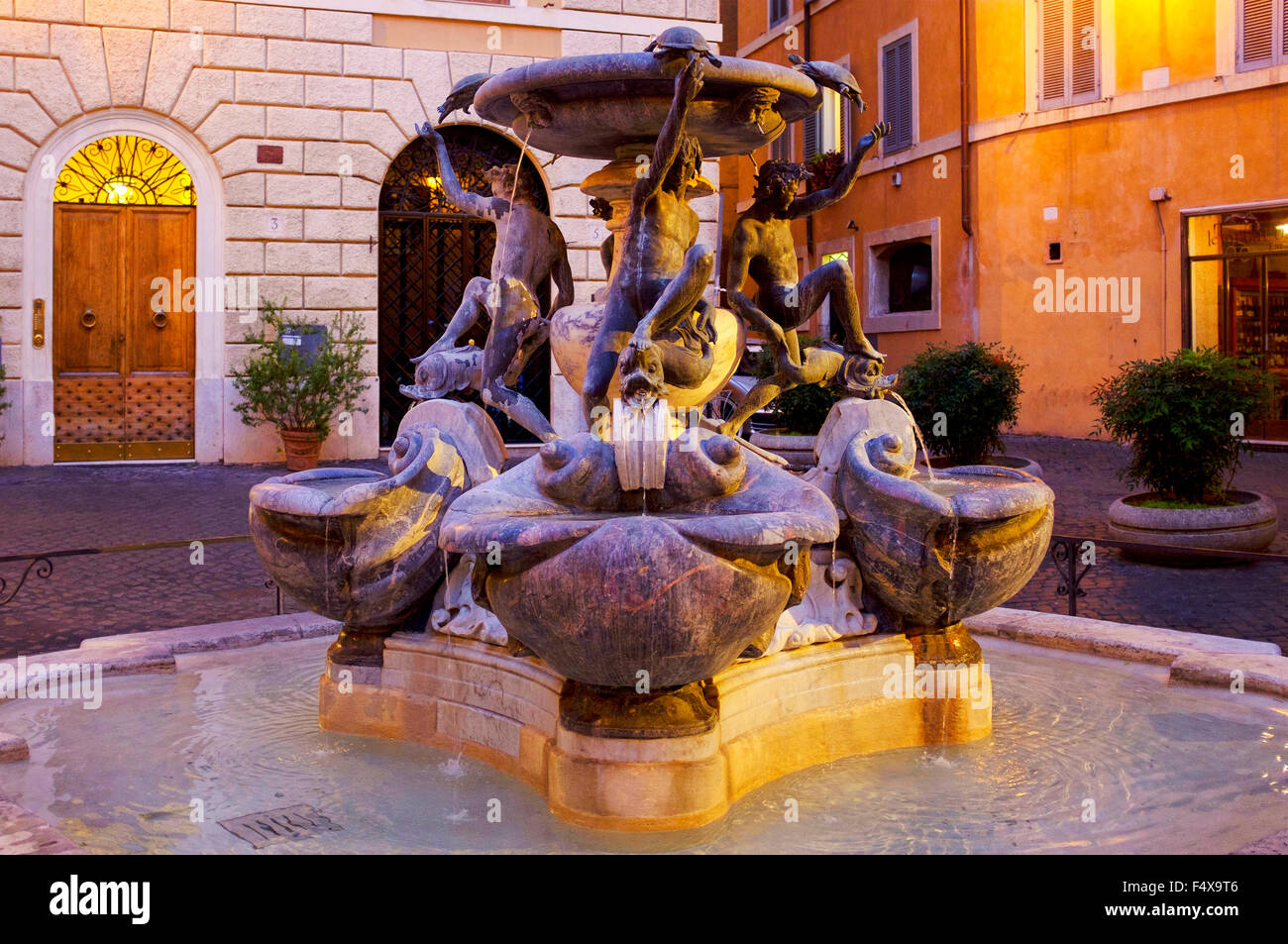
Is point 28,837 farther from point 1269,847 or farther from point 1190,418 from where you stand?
point 1190,418

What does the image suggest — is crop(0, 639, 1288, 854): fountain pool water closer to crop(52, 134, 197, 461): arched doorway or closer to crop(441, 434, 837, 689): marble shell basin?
crop(441, 434, 837, 689): marble shell basin

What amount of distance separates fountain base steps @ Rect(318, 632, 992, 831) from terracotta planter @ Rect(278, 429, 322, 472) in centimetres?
933

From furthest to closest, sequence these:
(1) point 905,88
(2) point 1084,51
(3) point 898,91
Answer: (3) point 898,91 → (1) point 905,88 → (2) point 1084,51

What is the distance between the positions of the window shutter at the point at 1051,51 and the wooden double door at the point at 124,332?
38.9 feet

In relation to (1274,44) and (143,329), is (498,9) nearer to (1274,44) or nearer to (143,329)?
(143,329)

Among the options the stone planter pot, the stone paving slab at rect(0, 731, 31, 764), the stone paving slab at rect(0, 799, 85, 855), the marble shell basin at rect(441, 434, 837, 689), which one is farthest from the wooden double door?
the marble shell basin at rect(441, 434, 837, 689)

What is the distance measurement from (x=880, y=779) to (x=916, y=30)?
1891cm

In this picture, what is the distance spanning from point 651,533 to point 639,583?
13 centimetres

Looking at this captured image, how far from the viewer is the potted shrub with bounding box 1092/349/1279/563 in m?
8.51

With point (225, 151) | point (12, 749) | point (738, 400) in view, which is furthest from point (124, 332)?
point (12, 749)

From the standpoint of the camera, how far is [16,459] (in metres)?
13.2

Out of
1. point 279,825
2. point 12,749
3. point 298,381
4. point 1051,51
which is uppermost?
point 1051,51

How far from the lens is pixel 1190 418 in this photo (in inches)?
348

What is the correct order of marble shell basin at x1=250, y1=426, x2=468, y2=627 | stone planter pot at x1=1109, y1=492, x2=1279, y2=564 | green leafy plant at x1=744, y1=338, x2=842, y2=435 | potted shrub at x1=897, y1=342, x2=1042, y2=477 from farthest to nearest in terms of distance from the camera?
green leafy plant at x1=744, y1=338, x2=842, y2=435
potted shrub at x1=897, y1=342, x2=1042, y2=477
stone planter pot at x1=1109, y1=492, x2=1279, y2=564
marble shell basin at x1=250, y1=426, x2=468, y2=627
